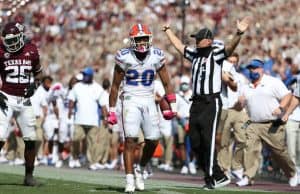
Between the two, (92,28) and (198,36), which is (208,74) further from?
(92,28)

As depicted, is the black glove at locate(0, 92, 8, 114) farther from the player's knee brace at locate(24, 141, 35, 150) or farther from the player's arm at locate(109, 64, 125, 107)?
the player's arm at locate(109, 64, 125, 107)

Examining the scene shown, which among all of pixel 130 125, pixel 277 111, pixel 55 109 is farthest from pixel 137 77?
pixel 55 109

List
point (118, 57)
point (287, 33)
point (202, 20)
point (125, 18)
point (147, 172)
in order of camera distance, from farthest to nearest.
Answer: point (125, 18) < point (202, 20) < point (287, 33) < point (147, 172) < point (118, 57)

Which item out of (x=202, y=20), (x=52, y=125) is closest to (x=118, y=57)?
(x=52, y=125)

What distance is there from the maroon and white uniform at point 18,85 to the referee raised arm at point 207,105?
238 centimetres

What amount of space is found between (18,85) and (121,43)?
19.3 metres

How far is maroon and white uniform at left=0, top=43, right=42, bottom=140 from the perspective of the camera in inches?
555

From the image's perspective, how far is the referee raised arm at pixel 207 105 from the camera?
14719 mm

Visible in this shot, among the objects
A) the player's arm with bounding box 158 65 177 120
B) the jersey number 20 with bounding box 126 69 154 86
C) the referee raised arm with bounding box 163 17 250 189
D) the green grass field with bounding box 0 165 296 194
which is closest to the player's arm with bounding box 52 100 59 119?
the green grass field with bounding box 0 165 296 194

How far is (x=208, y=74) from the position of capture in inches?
586

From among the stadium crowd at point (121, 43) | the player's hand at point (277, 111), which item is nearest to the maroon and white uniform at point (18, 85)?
the player's hand at point (277, 111)

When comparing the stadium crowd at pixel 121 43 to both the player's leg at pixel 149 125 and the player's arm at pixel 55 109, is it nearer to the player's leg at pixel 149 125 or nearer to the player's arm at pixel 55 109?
the player's arm at pixel 55 109

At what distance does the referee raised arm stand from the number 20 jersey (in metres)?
1.41

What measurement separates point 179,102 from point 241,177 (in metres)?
5.49
